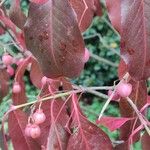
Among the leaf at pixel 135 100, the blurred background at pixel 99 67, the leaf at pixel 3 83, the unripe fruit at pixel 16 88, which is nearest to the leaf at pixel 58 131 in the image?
the leaf at pixel 135 100

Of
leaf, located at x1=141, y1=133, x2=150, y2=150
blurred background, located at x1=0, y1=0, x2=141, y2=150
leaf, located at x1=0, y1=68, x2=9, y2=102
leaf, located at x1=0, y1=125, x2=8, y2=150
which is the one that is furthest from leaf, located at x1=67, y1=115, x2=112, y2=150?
blurred background, located at x1=0, y1=0, x2=141, y2=150

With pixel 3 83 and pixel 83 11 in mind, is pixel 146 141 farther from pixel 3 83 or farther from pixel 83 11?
pixel 3 83

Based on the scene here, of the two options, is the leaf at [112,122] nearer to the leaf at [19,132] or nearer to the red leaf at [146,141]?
the red leaf at [146,141]

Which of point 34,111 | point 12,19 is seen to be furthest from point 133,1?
point 12,19

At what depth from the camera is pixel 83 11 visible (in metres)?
0.93

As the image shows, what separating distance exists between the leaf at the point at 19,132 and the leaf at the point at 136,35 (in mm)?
443

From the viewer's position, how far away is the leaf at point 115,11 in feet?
2.34

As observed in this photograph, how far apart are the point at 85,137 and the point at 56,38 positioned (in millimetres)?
207

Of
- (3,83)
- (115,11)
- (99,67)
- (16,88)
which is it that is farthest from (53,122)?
(99,67)

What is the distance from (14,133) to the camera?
43.7 inches

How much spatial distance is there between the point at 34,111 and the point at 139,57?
40 cm

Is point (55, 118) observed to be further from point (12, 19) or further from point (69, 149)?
point (12, 19)

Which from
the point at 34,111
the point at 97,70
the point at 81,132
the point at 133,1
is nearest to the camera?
the point at 133,1

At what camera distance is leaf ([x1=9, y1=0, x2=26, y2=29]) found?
1.18 metres
